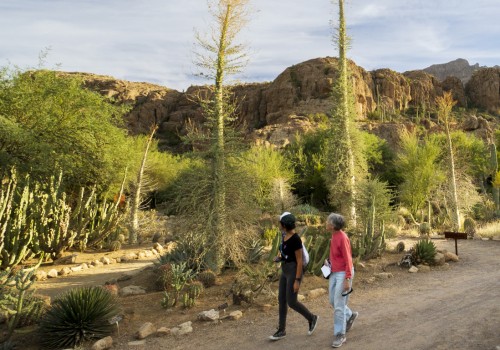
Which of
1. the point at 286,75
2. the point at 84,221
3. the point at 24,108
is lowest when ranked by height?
the point at 84,221

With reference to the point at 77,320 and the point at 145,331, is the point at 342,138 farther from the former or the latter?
the point at 77,320

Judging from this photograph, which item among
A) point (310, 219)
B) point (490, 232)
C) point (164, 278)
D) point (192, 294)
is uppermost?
point (164, 278)

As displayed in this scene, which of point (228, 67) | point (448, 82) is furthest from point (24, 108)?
point (448, 82)

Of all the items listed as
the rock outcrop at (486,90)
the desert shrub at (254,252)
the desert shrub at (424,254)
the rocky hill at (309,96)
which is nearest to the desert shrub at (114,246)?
the desert shrub at (254,252)

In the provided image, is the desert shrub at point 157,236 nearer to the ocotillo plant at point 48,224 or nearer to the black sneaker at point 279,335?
the ocotillo plant at point 48,224

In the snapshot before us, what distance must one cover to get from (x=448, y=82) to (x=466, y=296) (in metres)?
94.7

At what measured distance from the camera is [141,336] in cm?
624

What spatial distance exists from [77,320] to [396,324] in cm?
461

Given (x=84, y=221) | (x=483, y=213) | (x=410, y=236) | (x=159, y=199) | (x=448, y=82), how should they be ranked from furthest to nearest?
(x=448, y=82)
(x=159, y=199)
(x=483, y=213)
(x=410, y=236)
(x=84, y=221)

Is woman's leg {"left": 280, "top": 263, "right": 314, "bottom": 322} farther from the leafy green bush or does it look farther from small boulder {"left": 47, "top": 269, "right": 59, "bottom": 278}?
the leafy green bush

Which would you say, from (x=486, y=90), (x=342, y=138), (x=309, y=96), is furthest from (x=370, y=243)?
(x=486, y=90)

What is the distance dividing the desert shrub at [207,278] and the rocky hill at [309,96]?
6140cm

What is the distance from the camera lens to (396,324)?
612 centimetres

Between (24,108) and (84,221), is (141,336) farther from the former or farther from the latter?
Result: (24,108)
